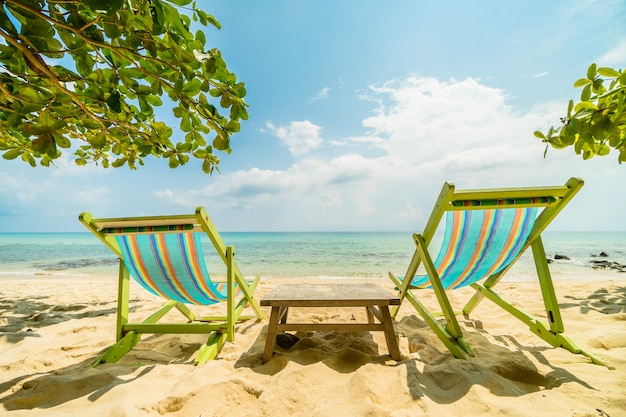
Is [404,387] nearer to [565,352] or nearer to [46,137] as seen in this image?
[565,352]

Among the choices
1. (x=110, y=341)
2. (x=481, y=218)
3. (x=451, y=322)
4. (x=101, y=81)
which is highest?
(x=101, y=81)

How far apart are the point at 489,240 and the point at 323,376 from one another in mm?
1616

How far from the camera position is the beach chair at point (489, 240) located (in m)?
1.83

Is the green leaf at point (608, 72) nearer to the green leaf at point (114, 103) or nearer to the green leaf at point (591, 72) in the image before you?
the green leaf at point (591, 72)

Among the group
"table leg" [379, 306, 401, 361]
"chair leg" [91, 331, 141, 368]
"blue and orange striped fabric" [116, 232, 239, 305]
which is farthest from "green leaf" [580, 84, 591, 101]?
"chair leg" [91, 331, 141, 368]

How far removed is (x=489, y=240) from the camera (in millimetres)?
2121

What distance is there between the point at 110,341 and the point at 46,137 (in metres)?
2.28

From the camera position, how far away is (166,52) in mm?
1260

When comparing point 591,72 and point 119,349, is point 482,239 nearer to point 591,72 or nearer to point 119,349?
point 591,72

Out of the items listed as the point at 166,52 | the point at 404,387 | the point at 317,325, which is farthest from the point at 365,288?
the point at 166,52

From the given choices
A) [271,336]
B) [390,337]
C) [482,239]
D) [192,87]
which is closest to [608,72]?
[482,239]

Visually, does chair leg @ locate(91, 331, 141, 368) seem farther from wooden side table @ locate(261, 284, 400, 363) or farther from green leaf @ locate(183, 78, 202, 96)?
green leaf @ locate(183, 78, 202, 96)

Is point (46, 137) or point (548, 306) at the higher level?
point (46, 137)

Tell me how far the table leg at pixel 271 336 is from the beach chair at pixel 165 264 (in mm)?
351
